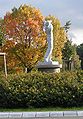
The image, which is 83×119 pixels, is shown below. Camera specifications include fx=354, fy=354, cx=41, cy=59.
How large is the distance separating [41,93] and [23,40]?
26.9 metres

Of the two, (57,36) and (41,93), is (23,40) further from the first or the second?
(41,93)

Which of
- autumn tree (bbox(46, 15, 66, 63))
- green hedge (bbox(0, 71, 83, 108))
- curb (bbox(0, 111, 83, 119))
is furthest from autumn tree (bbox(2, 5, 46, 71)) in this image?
curb (bbox(0, 111, 83, 119))

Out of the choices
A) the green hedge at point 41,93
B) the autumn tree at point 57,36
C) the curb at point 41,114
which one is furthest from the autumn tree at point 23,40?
the curb at point 41,114

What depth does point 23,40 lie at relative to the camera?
37875 mm

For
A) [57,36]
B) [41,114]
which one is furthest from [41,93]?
[57,36]

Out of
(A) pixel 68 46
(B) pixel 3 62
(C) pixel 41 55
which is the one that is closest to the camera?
(B) pixel 3 62

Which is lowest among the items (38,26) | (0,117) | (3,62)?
(0,117)

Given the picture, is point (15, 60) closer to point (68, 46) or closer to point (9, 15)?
point (9, 15)

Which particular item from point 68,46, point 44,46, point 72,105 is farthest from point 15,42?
point 72,105

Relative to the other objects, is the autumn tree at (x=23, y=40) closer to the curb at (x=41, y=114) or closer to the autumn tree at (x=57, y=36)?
the autumn tree at (x=57, y=36)

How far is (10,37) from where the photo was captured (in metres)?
38.2

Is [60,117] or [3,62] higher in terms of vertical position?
[3,62]

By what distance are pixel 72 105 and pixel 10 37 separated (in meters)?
27.7

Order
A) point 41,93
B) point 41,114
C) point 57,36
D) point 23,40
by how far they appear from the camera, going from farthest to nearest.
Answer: point 57,36
point 23,40
point 41,93
point 41,114
